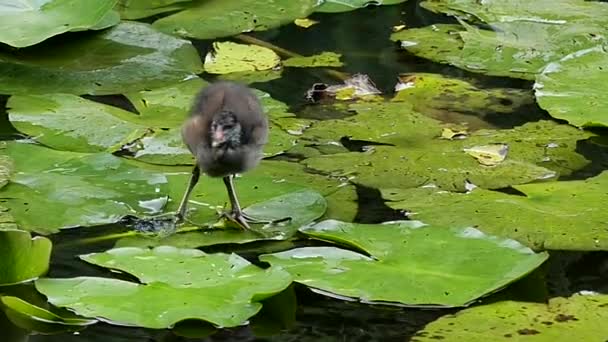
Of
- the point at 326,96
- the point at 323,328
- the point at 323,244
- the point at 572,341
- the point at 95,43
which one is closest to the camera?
the point at 572,341

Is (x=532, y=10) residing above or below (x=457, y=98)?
above

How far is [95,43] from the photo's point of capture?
441 cm

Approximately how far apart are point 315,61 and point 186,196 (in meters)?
1.47

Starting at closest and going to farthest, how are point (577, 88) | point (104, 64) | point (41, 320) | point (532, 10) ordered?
point (41, 320), point (577, 88), point (104, 64), point (532, 10)

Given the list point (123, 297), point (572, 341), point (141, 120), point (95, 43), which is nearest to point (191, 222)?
point (123, 297)

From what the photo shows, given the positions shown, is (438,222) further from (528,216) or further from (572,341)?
(572,341)

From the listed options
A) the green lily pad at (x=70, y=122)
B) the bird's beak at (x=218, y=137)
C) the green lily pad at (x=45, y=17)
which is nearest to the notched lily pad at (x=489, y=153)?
the bird's beak at (x=218, y=137)

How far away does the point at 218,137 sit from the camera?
2.97 metres

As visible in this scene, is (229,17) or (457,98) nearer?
(457,98)

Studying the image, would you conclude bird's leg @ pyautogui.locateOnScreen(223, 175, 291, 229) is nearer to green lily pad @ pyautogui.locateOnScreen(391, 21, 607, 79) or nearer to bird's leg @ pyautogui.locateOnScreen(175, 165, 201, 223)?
bird's leg @ pyautogui.locateOnScreen(175, 165, 201, 223)

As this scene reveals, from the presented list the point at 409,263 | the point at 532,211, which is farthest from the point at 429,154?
the point at 409,263

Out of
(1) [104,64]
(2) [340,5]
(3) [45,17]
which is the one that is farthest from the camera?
(2) [340,5]

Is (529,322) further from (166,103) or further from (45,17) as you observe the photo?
(45,17)

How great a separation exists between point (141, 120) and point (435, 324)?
5.00 feet
